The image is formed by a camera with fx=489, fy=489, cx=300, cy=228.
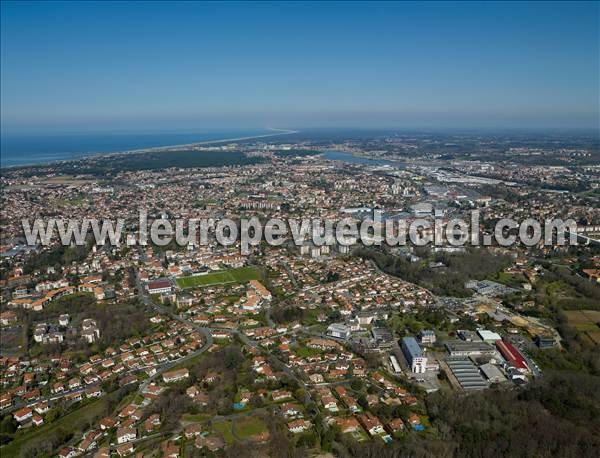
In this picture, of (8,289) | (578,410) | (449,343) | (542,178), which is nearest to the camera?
(578,410)

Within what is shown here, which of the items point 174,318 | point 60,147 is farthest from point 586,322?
point 60,147

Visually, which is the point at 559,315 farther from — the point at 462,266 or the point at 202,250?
the point at 202,250

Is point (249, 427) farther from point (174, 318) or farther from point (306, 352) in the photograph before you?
point (174, 318)

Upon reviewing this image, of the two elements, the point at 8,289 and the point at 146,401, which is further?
the point at 8,289

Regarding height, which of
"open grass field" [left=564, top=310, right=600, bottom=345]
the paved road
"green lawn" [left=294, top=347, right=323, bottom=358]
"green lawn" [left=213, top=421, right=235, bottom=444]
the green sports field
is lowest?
"open grass field" [left=564, top=310, right=600, bottom=345]

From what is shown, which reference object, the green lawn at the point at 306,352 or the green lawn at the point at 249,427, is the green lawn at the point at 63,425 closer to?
the green lawn at the point at 249,427

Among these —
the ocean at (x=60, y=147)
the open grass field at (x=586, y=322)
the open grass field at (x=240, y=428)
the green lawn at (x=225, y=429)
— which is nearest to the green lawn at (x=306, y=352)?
the open grass field at (x=240, y=428)

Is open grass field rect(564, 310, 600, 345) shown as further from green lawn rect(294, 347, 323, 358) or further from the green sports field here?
the green sports field

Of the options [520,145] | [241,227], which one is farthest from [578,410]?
[520,145]

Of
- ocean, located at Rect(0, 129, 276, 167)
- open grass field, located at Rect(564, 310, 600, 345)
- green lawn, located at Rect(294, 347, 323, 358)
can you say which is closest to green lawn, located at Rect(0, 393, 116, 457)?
green lawn, located at Rect(294, 347, 323, 358)
